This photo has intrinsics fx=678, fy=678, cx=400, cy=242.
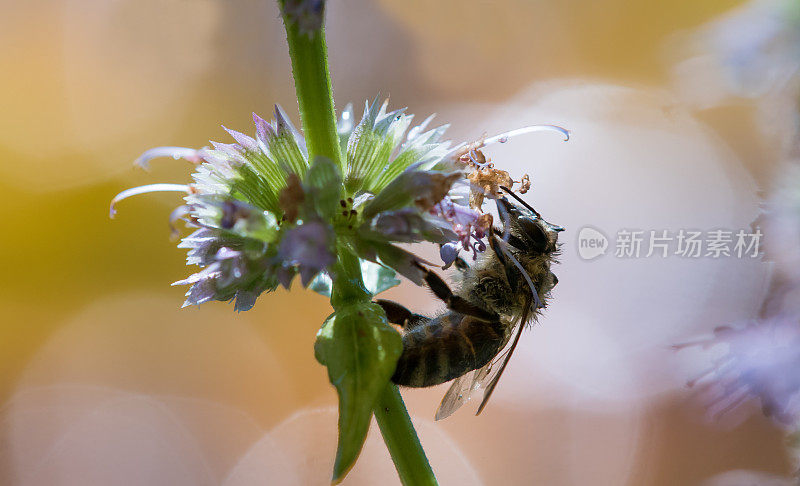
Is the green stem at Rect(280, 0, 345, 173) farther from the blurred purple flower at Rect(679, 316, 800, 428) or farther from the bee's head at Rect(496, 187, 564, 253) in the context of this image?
the blurred purple flower at Rect(679, 316, 800, 428)

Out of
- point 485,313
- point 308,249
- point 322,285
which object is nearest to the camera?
point 308,249

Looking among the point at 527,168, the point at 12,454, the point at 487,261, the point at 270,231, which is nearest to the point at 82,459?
the point at 12,454

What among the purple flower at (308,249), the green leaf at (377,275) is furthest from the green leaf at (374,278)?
the purple flower at (308,249)

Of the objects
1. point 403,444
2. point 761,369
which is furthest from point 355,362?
point 761,369

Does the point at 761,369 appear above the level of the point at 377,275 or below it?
below

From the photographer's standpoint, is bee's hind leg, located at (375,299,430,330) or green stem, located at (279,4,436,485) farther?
bee's hind leg, located at (375,299,430,330)

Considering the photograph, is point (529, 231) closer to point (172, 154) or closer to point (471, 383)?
point (471, 383)

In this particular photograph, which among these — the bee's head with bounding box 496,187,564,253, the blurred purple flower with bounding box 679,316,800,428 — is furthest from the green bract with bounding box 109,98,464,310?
the blurred purple flower with bounding box 679,316,800,428
